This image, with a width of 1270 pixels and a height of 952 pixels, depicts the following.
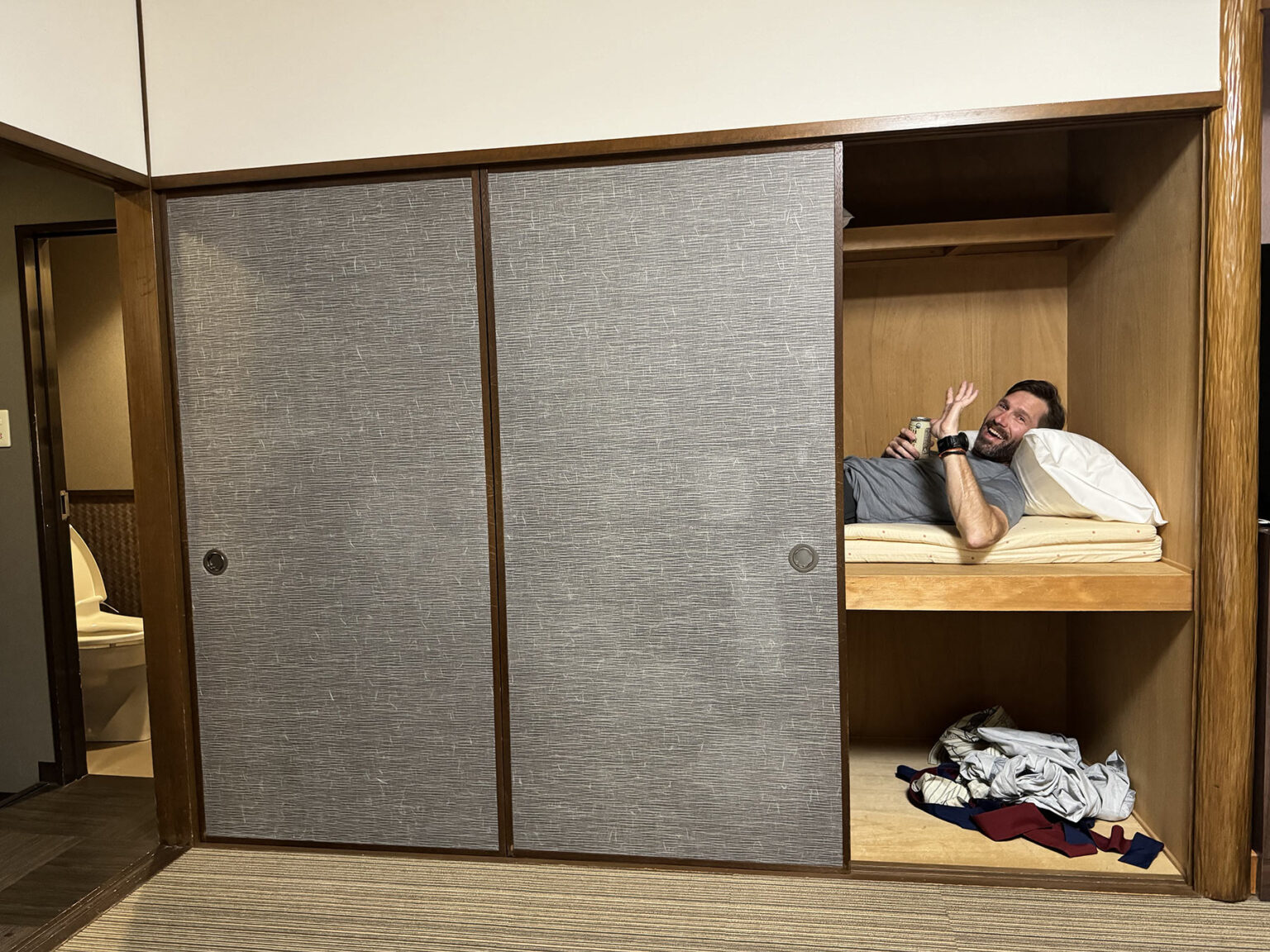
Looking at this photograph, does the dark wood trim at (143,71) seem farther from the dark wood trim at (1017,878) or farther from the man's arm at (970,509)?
the dark wood trim at (1017,878)

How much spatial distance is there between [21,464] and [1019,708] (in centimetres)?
343

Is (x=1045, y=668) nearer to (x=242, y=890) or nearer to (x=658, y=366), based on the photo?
(x=658, y=366)

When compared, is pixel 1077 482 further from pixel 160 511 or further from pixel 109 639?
pixel 109 639

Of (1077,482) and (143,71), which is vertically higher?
(143,71)

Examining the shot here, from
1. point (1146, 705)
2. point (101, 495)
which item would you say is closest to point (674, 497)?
point (1146, 705)

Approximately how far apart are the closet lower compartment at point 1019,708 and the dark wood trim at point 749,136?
121 centimetres

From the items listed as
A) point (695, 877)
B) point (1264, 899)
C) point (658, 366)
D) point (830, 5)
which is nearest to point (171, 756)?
point (695, 877)

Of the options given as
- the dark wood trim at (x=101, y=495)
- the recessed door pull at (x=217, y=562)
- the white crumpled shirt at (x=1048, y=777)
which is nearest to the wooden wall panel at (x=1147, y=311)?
the white crumpled shirt at (x=1048, y=777)

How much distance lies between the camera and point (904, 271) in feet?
10.0

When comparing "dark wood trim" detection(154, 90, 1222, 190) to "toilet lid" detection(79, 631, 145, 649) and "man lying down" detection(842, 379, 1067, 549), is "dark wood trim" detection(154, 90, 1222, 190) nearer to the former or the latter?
"man lying down" detection(842, 379, 1067, 549)

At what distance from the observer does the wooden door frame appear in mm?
3047

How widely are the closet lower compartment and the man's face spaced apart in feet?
1.87

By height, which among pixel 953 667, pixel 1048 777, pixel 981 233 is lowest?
pixel 1048 777

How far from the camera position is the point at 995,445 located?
111 inches
